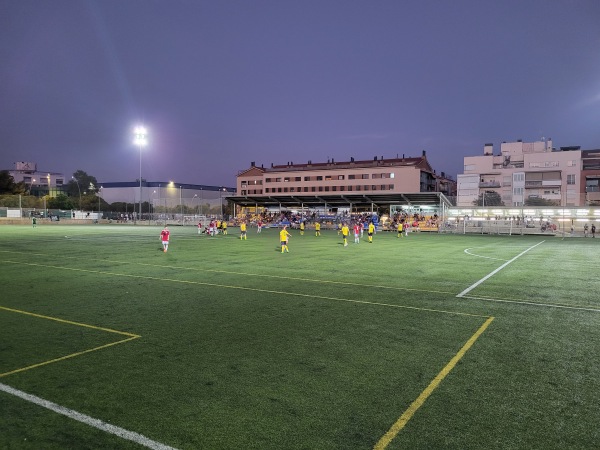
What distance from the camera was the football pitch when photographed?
4.04m

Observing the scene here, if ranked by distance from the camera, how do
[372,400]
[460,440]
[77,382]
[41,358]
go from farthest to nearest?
[41,358] → [77,382] → [372,400] → [460,440]

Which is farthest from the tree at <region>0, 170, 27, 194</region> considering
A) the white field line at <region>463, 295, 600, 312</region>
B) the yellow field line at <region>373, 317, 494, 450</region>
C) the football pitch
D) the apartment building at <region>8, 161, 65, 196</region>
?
the yellow field line at <region>373, 317, 494, 450</region>

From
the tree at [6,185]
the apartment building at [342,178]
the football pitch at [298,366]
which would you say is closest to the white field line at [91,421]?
the football pitch at [298,366]

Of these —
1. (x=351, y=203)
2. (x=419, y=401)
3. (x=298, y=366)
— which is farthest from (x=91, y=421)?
(x=351, y=203)

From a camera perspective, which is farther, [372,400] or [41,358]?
[41,358]

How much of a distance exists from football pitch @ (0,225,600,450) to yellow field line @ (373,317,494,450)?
2 centimetres

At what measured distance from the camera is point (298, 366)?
577cm

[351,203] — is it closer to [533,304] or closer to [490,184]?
[490,184]

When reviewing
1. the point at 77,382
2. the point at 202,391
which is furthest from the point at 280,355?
the point at 77,382

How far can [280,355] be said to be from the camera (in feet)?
20.4

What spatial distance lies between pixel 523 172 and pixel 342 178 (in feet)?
107

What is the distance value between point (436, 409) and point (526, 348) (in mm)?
3044

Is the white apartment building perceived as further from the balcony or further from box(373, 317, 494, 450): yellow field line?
box(373, 317, 494, 450): yellow field line

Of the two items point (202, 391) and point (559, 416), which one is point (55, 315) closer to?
point (202, 391)
